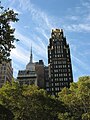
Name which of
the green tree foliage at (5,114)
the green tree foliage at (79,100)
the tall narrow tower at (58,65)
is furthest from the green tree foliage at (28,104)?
the tall narrow tower at (58,65)

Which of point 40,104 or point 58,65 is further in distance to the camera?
point 58,65

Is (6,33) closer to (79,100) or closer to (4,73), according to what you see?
(79,100)

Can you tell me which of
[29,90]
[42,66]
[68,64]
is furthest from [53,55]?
[29,90]

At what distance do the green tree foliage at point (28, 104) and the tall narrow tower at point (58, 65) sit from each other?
8946 cm

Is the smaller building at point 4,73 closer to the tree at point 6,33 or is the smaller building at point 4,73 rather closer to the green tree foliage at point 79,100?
the green tree foliage at point 79,100

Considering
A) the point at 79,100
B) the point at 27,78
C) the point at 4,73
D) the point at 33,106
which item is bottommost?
the point at 33,106

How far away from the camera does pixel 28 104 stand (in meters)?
65.0

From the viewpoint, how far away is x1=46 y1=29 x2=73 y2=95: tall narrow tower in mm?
159125

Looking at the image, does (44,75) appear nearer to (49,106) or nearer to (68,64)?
(68,64)

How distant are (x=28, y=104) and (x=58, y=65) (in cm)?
10138

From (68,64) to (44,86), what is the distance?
20.2 meters

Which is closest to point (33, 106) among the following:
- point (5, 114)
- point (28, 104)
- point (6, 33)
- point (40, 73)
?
point (28, 104)

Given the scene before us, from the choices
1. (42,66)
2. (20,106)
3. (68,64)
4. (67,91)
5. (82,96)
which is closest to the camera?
(20,106)

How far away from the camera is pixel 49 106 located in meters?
66.4
